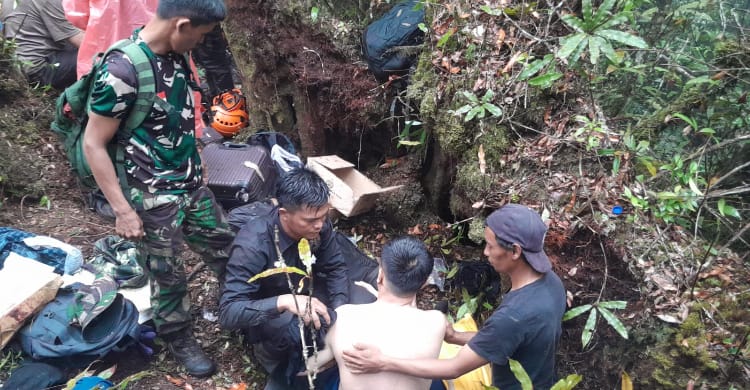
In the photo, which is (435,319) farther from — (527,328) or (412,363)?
(527,328)

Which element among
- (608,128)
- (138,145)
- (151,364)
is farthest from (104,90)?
(608,128)

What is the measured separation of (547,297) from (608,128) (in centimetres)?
177

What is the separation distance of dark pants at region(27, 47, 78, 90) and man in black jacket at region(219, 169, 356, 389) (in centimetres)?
396

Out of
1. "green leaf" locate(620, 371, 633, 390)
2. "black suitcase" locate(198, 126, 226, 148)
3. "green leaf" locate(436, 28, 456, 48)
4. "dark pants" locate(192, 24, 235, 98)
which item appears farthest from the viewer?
"dark pants" locate(192, 24, 235, 98)

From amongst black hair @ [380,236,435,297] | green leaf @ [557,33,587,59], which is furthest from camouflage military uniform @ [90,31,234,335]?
green leaf @ [557,33,587,59]

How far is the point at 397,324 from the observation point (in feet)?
7.60

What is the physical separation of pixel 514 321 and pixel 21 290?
316 centimetres

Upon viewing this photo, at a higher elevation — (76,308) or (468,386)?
(76,308)

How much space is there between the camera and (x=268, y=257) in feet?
9.40

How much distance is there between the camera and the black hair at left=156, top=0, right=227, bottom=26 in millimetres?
2596

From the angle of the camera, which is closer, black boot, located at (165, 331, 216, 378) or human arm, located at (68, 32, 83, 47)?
black boot, located at (165, 331, 216, 378)

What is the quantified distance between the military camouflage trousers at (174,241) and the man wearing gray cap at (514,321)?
1466 millimetres

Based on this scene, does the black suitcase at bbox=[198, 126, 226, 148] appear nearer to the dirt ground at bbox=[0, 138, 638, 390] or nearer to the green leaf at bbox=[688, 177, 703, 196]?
the dirt ground at bbox=[0, 138, 638, 390]

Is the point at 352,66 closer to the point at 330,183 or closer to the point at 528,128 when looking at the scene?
the point at 330,183
